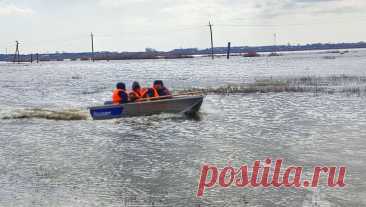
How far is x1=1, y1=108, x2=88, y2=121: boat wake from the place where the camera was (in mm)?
24922

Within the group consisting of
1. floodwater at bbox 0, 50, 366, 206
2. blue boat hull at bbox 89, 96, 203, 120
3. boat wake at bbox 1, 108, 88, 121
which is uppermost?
blue boat hull at bbox 89, 96, 203, 120

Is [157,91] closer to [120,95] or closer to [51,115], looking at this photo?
[120,95]

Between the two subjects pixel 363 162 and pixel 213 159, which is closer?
pixel 363 162

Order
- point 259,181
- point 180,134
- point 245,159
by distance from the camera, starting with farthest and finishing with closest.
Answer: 1. point 180,134
2. point 245,159
3. point 259,181

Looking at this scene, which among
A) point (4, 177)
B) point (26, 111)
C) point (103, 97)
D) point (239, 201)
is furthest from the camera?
point (103, 97)

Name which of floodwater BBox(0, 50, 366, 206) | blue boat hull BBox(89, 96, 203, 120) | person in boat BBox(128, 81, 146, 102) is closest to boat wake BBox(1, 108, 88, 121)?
floodwater BBox(0, 50, 366, 206)

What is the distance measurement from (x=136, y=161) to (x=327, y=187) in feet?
18.4

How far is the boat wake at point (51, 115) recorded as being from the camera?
24922mm

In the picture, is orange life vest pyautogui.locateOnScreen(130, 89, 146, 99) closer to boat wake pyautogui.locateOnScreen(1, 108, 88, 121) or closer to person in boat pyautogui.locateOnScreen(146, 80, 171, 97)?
person in boat pyautogui.locateOnScreen(146, 80, 171, 97)

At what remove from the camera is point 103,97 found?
36.2 meters

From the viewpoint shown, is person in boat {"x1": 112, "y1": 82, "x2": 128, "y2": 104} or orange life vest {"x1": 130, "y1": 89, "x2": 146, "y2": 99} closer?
person in boat {"x1": 112, "y1": 82, "x2": 128, "y2": 104}

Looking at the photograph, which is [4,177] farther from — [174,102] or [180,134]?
[174,102]

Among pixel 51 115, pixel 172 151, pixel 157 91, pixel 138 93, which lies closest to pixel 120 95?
pixel 138 93

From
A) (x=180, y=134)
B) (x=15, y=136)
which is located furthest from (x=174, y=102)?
(x=15, y=136)
